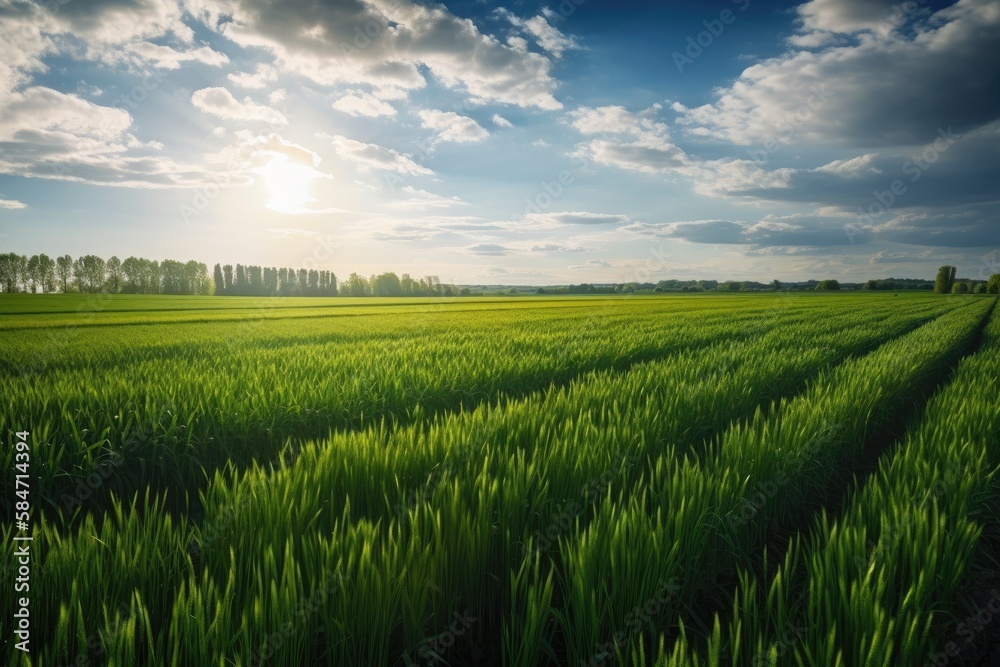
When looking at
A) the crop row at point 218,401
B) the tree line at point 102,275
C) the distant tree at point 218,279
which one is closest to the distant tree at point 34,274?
the tree line at point 102,275

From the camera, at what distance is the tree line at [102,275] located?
65.1 metres

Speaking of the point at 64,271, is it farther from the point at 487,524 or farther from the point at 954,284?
the point at 954,284

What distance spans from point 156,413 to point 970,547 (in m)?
5.87

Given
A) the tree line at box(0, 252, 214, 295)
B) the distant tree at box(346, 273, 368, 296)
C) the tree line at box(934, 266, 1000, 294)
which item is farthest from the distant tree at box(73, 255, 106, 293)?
the tree line at box(934, 266, 1000, 294)

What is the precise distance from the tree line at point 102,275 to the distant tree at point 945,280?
144798 millimetres

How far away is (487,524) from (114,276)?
9958 cm

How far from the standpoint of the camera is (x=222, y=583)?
2035 millimetres

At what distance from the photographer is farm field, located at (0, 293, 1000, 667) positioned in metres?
1.77

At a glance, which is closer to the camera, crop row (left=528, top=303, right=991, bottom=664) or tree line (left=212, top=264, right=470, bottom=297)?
crop row (left=528, top=303, right=991, bottom=664)

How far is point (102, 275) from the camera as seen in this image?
77.2 metres

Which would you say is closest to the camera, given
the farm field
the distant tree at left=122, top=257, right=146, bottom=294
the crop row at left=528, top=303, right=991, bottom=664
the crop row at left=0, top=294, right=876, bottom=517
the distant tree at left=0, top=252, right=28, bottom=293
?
the farm field

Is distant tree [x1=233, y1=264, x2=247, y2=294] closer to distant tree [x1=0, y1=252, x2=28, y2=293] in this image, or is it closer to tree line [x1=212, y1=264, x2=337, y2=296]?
tree line [x1=212, y1=264, x2=337, y2=296]

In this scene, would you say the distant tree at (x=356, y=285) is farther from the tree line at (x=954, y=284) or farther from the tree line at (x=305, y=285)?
the tree line at (x=954, y=284)

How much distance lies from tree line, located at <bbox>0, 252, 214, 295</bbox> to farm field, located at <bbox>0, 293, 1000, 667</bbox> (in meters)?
82.4
